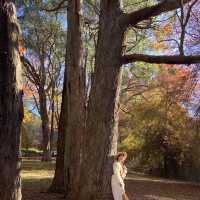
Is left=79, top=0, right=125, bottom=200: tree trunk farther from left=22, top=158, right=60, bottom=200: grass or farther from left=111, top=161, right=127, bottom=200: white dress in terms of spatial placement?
left=22, top=158, right=60, bottom=200: grass

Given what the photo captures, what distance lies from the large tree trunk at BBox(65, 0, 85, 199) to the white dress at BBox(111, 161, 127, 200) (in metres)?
2.81

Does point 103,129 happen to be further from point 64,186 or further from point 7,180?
point 7,180

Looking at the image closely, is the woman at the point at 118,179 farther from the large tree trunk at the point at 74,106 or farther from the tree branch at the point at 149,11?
the tree branch at the point at 149,11

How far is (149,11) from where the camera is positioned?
38.8 feet

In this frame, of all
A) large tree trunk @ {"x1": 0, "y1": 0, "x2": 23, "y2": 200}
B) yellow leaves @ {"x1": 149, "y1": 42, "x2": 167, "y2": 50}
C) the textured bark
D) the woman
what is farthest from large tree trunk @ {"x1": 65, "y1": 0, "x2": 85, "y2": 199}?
yellow leaves @ {"x1": 149, "y1": 42, "x2": 167, "y2": 50}

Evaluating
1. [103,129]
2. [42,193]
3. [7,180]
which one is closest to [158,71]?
[42,193]

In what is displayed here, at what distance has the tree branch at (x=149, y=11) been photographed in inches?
461

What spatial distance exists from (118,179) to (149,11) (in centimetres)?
399

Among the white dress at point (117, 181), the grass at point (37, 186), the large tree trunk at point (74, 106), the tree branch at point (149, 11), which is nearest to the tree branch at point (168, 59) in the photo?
the tree branch at point (149, 11)

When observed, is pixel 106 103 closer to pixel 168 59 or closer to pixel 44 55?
pixel 168 59

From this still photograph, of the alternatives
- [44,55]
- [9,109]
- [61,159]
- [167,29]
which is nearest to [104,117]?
[61,159]

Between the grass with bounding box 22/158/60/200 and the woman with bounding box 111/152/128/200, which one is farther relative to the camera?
the grass with bounding box 22/158/60/200

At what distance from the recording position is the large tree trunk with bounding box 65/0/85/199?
14.4m

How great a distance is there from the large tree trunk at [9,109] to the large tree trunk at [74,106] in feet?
24.3
